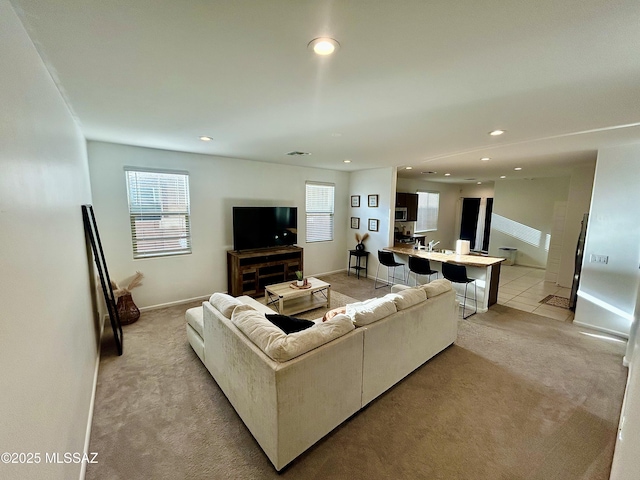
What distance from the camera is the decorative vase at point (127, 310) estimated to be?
11.8 ft

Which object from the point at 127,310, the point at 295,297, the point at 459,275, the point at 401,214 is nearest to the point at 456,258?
the point at 459,275

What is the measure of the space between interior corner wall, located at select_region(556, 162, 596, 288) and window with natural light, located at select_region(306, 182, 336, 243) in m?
5.00

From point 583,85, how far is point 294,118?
84.5 inches

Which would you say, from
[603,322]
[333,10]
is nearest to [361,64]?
[333,10]

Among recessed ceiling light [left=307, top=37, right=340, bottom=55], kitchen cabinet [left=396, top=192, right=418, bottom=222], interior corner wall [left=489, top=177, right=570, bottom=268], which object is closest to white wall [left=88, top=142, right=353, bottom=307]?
kitchen cabinet [left=396, top=192, right=418, bottom=222]

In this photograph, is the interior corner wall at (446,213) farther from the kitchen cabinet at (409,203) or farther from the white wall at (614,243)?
the white wall at (614,243)

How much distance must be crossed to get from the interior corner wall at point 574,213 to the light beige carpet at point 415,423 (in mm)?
3143

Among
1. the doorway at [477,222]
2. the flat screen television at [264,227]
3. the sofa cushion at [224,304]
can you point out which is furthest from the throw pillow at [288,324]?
the doorway at [477,222]

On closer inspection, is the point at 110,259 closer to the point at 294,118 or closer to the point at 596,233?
the point at 294,118

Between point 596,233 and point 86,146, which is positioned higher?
point 86,146

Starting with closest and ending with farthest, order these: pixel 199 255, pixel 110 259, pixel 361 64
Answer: pixel 361 64, pixel 110 259, pixel 199 255

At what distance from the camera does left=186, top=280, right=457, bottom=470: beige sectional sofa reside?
1.64m

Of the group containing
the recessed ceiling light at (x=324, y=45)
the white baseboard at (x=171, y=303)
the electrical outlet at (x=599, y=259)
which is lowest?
the white baseboard at (x=171, y=303)

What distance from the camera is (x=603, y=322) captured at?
3.62 m
